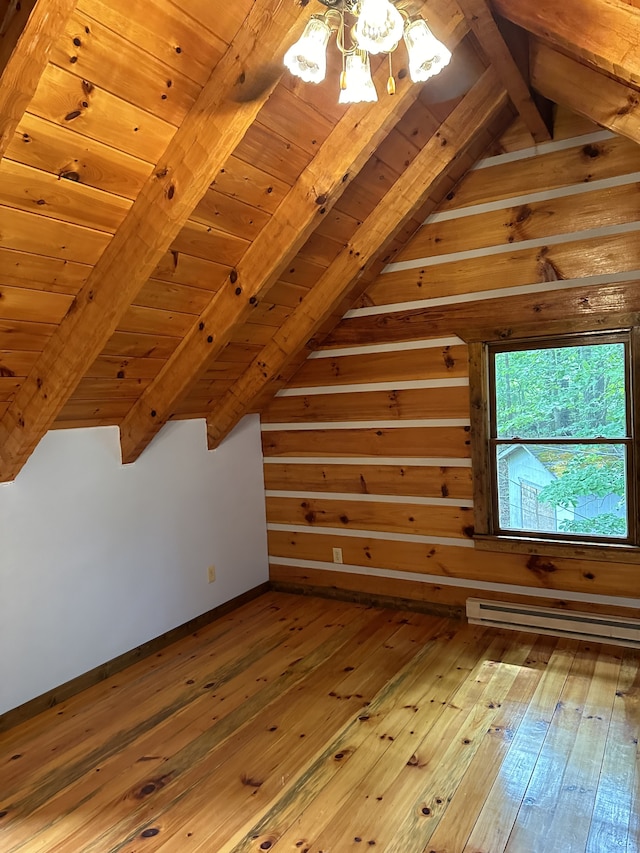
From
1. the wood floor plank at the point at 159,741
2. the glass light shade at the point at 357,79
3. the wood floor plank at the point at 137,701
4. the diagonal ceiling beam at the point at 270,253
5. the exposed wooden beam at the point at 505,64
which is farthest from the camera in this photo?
the wood floor plank at the point at 137,701

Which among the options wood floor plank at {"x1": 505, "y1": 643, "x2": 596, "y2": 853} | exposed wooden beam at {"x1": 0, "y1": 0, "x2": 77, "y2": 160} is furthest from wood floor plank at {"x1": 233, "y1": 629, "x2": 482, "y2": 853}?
exposed wooden beam at {"x1": 0, "y1": 0, "x2": 77, "y2": 160}

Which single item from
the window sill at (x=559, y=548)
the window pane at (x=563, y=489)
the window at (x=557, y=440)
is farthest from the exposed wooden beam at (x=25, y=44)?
the window sill at (x=559, y=548)

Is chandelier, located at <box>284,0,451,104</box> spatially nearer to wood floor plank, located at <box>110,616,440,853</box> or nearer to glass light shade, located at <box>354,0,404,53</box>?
glass light shade, located at <box>354,0,404,53</box>

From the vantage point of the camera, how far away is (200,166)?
6.42 feet

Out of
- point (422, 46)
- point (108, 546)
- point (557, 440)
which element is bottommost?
point (108, 546)

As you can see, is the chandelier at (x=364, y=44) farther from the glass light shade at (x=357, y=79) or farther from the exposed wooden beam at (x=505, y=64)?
the exposed wooden beam at (x=505, y=64)

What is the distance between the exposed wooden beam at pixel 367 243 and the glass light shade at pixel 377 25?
4.69ft

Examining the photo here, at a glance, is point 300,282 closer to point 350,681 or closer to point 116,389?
point 116,389

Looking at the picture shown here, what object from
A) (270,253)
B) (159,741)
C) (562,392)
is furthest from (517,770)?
(270,253)

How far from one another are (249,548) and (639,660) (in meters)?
2.53

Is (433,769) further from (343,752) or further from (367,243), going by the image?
(367,243)

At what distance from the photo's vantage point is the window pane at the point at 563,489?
3160 millimetres

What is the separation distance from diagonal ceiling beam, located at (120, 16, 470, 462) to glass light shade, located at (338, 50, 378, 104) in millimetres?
687

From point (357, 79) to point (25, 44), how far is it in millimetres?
845
